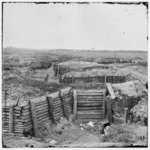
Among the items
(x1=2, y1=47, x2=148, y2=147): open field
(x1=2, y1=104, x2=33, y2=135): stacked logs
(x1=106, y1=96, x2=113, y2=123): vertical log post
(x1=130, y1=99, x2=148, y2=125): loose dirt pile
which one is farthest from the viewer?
(x1=106, y1=96, x2=113, y2=123): vertical log post

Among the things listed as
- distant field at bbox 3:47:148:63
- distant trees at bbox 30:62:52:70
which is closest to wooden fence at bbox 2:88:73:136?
distant trees at bbox 30:62:52:70

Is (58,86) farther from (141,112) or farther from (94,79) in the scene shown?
(141,112)

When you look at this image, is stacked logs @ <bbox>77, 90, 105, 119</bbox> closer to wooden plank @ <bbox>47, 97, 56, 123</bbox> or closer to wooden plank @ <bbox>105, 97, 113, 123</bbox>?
wooden plank @ <bbox>105, 97, 113, 123</bbox>

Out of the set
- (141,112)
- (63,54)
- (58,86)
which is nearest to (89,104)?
(58,86)

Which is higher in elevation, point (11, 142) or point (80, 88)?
point (80, 88)

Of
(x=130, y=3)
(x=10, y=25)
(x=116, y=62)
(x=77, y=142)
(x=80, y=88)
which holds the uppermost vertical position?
(x=130, y=3)

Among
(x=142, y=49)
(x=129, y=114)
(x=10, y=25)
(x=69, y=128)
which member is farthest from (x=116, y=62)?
(x=10, y=25)

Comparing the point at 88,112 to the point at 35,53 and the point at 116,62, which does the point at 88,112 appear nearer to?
the point at 116,62
